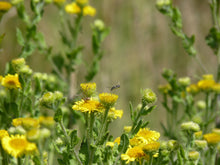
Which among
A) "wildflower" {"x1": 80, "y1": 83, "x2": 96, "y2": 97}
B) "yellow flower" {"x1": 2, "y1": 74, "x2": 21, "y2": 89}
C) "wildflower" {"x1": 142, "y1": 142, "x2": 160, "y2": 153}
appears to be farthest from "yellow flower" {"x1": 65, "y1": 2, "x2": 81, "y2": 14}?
"wildflower" {"x1": 142, "y1": 142, "x2": 160, "y2": 153}

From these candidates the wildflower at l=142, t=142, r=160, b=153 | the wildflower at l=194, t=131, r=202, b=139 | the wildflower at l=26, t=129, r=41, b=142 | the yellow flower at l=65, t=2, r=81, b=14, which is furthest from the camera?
the yellow flower at l=65, t=2, r=81, b=14

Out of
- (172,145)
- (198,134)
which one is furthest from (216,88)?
(172,145)

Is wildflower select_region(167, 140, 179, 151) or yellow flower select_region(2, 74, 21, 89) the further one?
yellow flower select_region(2, 74, 21, 89)

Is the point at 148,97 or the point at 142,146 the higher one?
the point at 148,97

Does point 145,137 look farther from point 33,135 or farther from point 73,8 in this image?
point 73,8

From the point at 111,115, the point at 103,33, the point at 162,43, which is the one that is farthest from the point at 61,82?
the point at 162,43

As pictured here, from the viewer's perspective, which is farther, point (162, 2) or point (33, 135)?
point (162, 2)

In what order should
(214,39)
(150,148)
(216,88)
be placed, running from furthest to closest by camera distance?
(214,39), (216,88), (150,148)

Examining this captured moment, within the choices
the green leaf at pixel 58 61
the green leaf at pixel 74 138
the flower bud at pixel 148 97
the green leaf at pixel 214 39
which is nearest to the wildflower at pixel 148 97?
the flower bud at pixel 148 97

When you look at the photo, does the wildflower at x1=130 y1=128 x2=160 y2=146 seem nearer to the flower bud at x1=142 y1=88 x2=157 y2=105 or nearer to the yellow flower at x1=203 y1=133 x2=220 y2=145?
the flower bud at x1=142 y1=88 x2=157 y2=105
